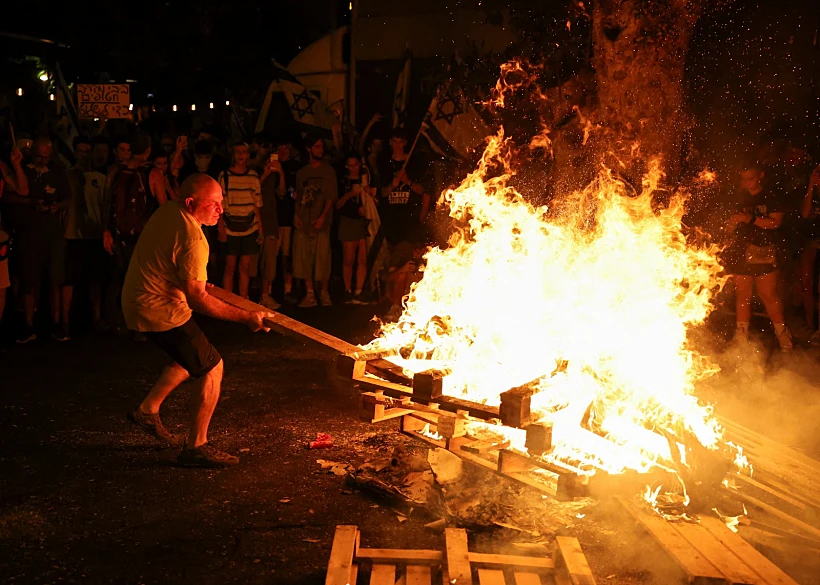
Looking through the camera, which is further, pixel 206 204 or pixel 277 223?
pixel 277 223

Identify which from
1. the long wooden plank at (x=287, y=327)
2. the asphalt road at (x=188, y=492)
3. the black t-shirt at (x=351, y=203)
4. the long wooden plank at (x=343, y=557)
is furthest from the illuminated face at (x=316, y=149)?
the long wooden plank at (x=343, y=557)

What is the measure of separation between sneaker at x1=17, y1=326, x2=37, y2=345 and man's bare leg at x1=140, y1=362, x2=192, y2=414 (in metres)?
4.00

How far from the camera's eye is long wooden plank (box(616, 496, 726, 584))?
163 inches

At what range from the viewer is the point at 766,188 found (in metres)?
9.59

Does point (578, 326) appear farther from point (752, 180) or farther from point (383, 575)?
point (752, 180)

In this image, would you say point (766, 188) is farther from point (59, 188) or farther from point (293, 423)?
point (59, 188)

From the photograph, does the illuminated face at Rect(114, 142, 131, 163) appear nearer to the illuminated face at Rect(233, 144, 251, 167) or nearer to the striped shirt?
the striped shirt

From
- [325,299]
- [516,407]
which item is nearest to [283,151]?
[325,299]

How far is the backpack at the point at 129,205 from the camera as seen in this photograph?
9.73 meters

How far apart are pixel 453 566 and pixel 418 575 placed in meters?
0.20

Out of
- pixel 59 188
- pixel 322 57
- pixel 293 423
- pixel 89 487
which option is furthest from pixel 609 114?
pixel 322 57

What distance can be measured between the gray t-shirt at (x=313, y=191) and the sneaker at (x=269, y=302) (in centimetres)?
124

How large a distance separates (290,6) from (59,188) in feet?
71.7

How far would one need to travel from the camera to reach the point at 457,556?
4469 mm
